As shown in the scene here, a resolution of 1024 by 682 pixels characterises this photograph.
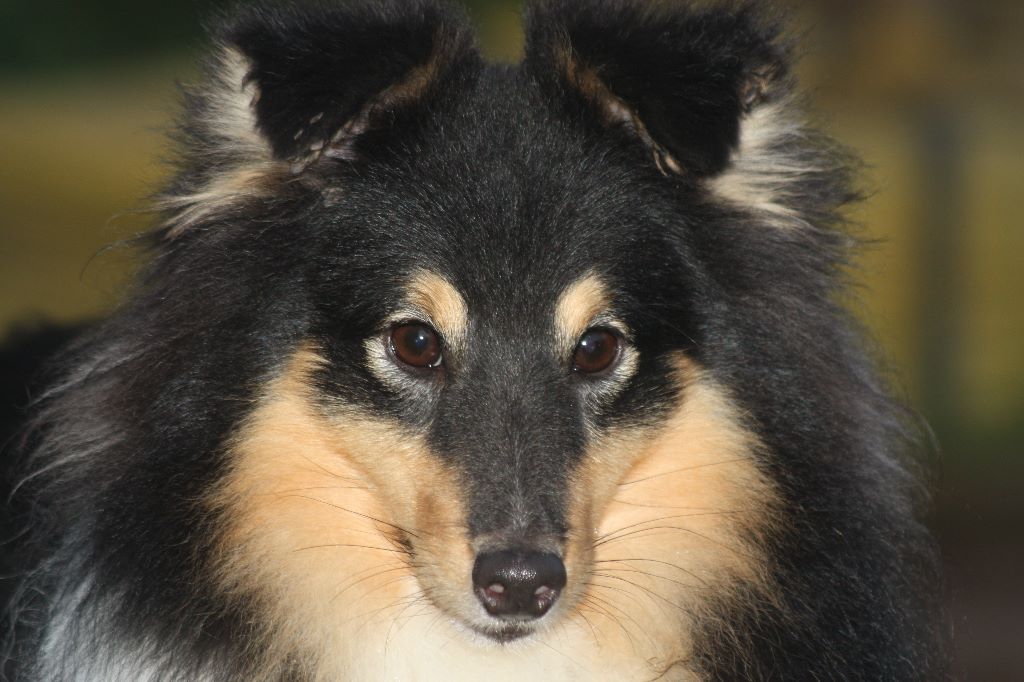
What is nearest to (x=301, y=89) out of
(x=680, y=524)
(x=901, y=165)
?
(x=680, y=524)

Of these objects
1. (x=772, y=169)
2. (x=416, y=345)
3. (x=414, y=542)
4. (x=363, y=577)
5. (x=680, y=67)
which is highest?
(x=680, y=67)

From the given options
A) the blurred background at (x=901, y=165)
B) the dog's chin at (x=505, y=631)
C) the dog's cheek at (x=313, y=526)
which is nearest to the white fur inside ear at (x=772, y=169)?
the dog's cheek at (x=313, y=526)

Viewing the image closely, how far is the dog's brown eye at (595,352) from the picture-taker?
294 cm

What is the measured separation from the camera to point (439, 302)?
9.37ft

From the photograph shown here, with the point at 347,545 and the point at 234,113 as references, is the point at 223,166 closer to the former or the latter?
the point at 234,113

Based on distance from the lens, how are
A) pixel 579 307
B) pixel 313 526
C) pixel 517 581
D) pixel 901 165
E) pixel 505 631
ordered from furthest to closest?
pixel 901 165 < pixel 313 526 < pixel 579 307 < pixel 505 631 < pixel 517 581

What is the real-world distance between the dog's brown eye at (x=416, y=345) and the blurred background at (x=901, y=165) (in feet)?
16.4

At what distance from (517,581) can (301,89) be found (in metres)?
1.16

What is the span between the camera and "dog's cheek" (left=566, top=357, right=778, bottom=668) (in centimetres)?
302

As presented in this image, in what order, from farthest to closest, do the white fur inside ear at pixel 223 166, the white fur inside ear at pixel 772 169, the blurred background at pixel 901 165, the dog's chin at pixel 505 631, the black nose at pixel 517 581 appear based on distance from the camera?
the blurred background at pixel 901 165 → the white fur inside ear at pixel 772 169 → the white fur inside ear at pixel 223 166 → the dog's chin at pixel 505 631 → the black nose at pixel 517 581

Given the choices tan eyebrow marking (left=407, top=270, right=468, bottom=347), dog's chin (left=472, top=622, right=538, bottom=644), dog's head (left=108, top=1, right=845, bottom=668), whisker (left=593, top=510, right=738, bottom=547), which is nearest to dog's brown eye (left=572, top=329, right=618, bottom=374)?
dog's head (left=108, top=1, right=845, bottom=668)

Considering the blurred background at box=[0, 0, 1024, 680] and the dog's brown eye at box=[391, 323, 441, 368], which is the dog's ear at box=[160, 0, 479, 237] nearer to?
the dog's brown eye at box=[391, 323, 441, 368]

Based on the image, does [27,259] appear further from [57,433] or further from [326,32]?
[326,32]

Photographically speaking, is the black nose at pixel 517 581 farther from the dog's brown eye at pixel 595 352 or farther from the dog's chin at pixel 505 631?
the dog's brown eye at pixel 595 352
